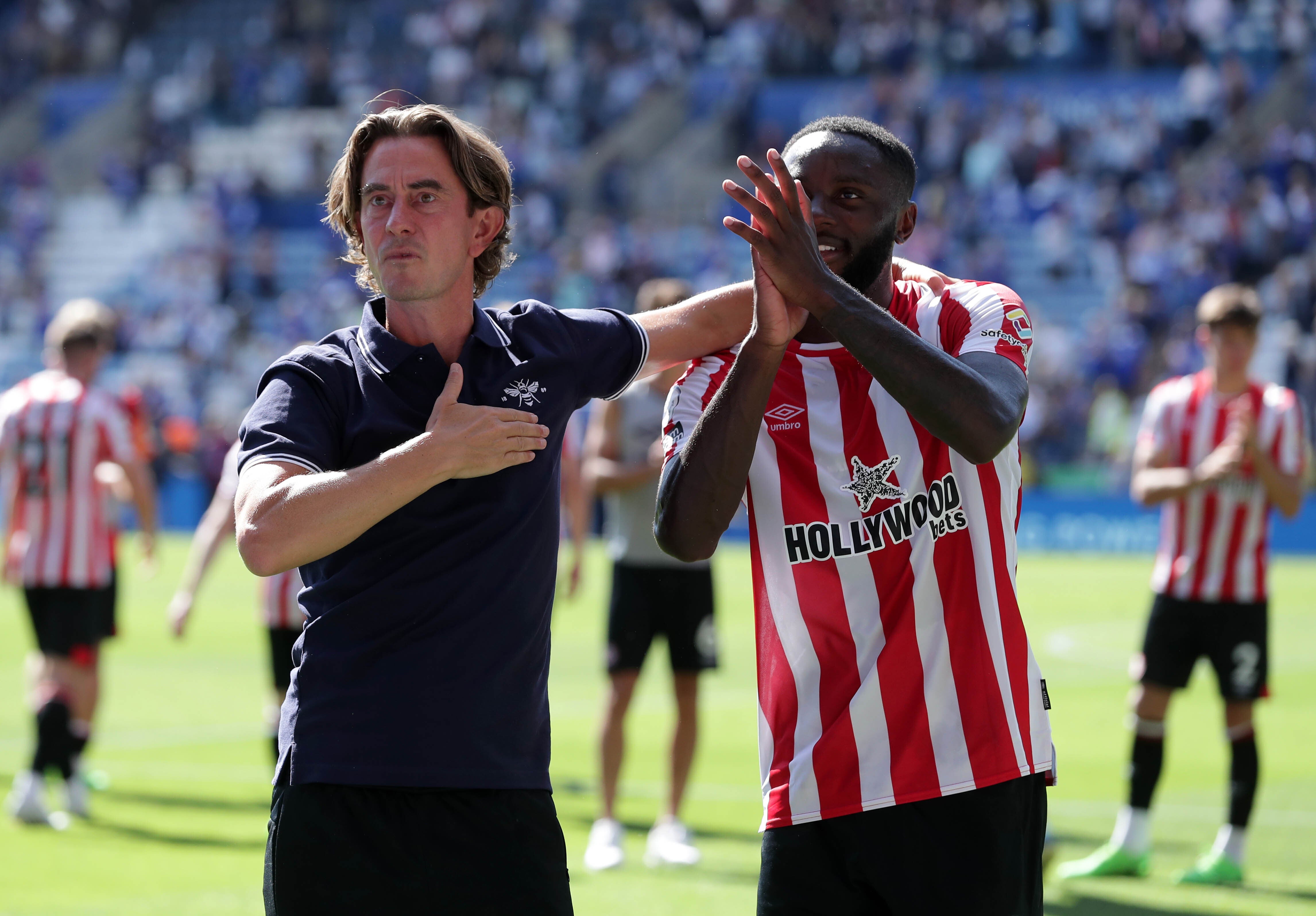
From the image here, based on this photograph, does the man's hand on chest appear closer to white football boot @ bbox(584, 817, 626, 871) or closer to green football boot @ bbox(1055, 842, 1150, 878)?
white football boot @ bbox(584, 817, 626, 871)

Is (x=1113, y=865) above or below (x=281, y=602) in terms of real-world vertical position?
below

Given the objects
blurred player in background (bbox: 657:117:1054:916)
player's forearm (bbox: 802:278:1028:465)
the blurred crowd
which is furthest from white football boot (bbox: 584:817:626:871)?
the blurred crowd

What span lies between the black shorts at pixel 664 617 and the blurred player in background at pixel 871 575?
3.90 m

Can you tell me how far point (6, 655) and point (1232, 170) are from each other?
2089 cm

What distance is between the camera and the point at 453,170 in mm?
3148

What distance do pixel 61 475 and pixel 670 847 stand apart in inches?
161

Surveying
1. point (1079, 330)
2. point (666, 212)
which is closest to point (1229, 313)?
point (1079, 330)

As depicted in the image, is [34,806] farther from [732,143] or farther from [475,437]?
[732,143]

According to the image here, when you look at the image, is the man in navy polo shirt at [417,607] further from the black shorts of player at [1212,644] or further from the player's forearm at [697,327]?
the black shorts of player at [1212,644]

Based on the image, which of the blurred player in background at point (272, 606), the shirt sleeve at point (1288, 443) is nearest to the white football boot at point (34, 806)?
the blurred player in background at point (272, 606)

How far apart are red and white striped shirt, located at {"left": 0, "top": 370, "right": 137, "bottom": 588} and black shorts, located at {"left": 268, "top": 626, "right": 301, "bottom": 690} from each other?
1651 millimetres

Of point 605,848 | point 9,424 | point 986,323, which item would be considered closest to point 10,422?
→ point 9,424

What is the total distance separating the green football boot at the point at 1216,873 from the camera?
20.9ft

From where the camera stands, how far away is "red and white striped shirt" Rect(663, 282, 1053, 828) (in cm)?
308
